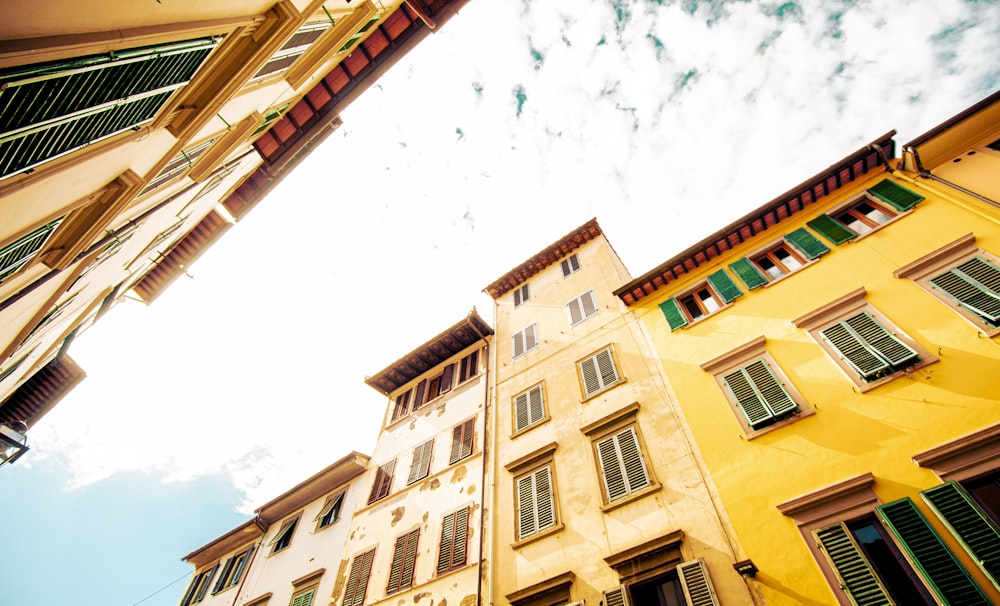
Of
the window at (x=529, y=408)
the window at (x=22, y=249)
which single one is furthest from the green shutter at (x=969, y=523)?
the window at (x=22, y=249)

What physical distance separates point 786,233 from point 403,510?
47.3ft

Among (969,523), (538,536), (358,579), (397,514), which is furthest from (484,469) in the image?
(969,523)

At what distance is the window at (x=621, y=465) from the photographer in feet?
32.0

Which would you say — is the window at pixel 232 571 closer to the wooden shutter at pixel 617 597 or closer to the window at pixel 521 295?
the window at pixel 521 295

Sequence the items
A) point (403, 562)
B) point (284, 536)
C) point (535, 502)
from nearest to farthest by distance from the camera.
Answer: point (535, 502)
point (403, 562)
point (284, 536)

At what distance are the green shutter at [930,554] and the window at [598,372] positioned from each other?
626 centimetres

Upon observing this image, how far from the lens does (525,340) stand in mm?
16547

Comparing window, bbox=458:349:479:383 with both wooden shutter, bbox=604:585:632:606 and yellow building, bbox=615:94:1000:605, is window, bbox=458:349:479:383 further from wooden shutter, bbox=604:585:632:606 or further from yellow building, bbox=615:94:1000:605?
wooden shutter, bbox=604:585:632:606

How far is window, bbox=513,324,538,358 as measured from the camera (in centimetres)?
1612

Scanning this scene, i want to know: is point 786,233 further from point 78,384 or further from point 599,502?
point 78,384

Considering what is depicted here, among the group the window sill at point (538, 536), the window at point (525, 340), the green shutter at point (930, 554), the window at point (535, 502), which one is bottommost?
the green shutter at point (930, 554)

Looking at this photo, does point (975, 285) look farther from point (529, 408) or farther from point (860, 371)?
point (529, 408)

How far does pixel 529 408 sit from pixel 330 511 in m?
9.20

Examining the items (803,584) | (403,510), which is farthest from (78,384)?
(803,584)
